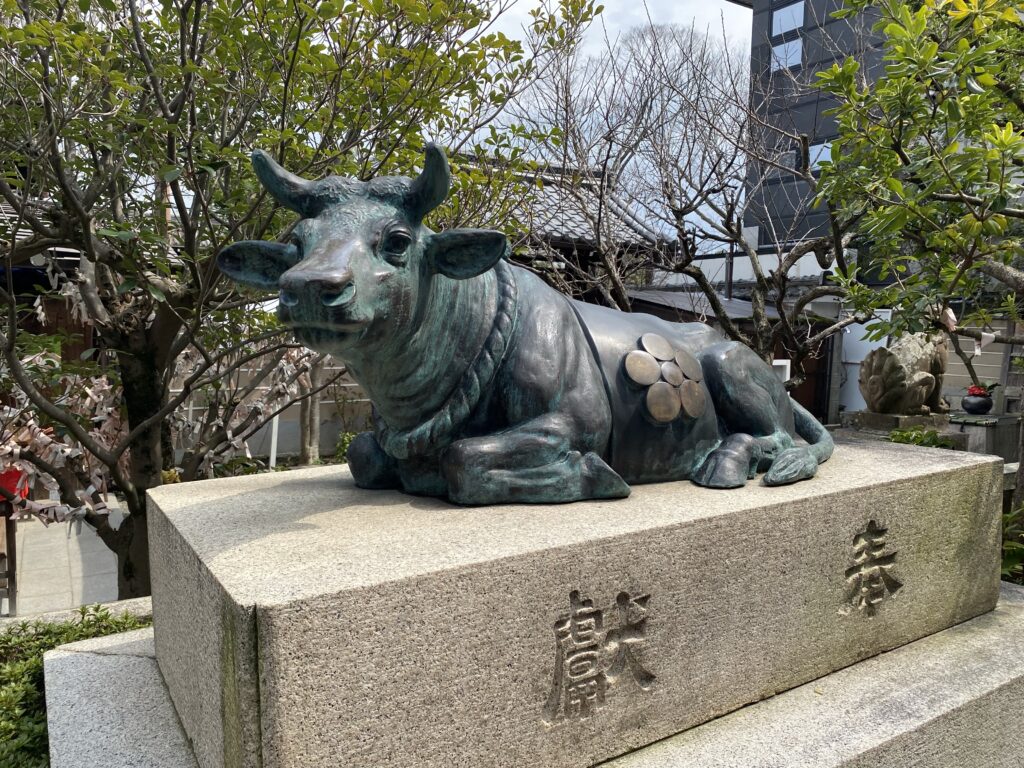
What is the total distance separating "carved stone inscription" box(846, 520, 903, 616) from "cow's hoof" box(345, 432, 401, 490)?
1.88 m

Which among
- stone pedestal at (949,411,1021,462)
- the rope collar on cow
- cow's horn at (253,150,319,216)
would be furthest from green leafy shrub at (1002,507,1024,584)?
stone pedestal at (949,411,1021,462)

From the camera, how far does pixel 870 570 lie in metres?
2.97

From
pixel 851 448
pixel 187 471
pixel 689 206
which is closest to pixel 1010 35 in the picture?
pixel 851 448

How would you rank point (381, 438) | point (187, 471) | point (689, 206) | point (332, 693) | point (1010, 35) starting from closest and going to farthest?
point (332, 693) → point (381, 438) → point (1010, 35) → point (187, 471) → point (689, 206)

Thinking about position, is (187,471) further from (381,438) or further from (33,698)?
(381,438)

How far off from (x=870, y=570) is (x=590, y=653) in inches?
56.1

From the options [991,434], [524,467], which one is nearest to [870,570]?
[524,467]

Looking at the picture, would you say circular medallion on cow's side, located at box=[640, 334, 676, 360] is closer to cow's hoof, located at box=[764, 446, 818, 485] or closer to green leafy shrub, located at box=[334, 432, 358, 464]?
cow's hoof, located at box=[764, 446, 818, 485]

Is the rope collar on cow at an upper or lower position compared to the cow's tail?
upper

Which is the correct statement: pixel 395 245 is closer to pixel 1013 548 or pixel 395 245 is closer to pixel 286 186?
pixel 286 186

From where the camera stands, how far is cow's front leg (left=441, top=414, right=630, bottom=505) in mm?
2459

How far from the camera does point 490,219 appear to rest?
15.9 feet

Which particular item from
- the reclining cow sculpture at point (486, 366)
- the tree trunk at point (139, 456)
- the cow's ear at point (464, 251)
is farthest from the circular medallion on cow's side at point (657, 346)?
the tree trunk at point (139, 456)

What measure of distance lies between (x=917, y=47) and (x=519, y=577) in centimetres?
281
